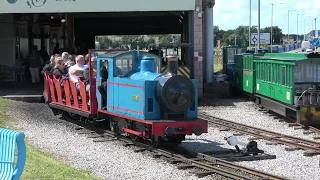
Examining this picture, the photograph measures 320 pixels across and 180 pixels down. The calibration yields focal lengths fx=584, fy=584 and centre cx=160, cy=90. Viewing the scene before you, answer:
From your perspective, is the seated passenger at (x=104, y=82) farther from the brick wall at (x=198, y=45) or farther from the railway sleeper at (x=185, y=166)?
the brick wall at (x=198, y=45)

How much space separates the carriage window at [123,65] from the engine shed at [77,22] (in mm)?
10263

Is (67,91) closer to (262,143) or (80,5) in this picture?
(262,143)

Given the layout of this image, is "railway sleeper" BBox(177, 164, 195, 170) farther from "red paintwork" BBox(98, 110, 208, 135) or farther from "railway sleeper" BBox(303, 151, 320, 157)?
"railway sleeper" BBox(303, 151, 320, 157)

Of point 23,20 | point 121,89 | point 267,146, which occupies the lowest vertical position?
point 267,146

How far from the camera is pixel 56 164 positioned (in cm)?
984

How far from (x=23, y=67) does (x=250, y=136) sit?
57.1ft

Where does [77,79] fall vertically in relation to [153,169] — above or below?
above

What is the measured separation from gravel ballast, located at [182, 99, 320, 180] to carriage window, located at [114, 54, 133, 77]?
2106 mm

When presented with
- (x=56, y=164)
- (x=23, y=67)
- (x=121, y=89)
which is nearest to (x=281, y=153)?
(x=121, y=89)

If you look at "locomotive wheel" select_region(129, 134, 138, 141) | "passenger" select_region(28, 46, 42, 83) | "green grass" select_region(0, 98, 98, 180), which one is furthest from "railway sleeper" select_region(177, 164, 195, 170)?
"passenger" select_region(28, 46, 42, 83)

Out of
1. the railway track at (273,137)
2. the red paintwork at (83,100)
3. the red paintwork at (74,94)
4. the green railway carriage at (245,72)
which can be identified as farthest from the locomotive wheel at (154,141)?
the green railway carriage at (245,72)

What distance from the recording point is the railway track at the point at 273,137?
1235 cm

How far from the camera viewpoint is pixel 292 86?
1684 cm

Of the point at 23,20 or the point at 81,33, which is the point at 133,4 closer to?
the point at 23,20
